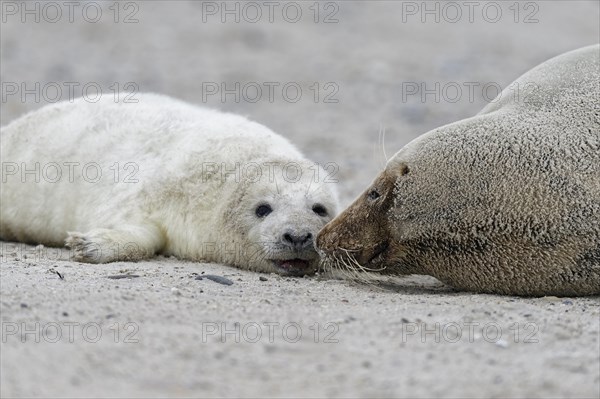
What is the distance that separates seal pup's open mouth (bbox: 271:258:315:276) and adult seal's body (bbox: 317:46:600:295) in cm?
54

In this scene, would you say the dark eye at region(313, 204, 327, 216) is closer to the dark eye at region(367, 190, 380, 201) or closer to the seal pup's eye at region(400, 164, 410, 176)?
the dark eye at region(367, 190, 380, 201)

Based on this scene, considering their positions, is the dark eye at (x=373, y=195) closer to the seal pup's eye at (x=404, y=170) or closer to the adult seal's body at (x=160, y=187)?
the seal pup's eye at (x=404, y=170)

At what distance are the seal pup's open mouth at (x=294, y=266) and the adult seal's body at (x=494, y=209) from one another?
541mm

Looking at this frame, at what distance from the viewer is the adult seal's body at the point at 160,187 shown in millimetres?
6949

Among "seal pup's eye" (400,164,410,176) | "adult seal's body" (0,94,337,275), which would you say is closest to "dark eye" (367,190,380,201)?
"seal pup's eye" (400,164,410,176)

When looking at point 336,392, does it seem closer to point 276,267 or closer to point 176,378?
point 176,378

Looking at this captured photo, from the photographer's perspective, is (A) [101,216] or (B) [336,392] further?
(A) [101,216]

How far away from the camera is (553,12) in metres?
19.1

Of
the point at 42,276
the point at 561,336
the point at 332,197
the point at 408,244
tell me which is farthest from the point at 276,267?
the point at 561,336

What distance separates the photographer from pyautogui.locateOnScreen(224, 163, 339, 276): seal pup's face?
680cm

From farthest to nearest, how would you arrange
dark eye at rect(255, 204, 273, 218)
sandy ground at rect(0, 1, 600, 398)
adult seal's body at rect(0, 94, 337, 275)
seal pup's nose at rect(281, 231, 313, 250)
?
dark eye at rect(255, 204, 273, 218), adult seal's body at rect(0, 94, 337, 275), seal pup's nose at rect(281, 231, 313, 250), sandy ground at rect(0, 1, 600, 398)

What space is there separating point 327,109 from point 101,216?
21.9ft

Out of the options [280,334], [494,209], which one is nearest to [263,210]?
[494,209]

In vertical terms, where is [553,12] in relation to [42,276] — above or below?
above
